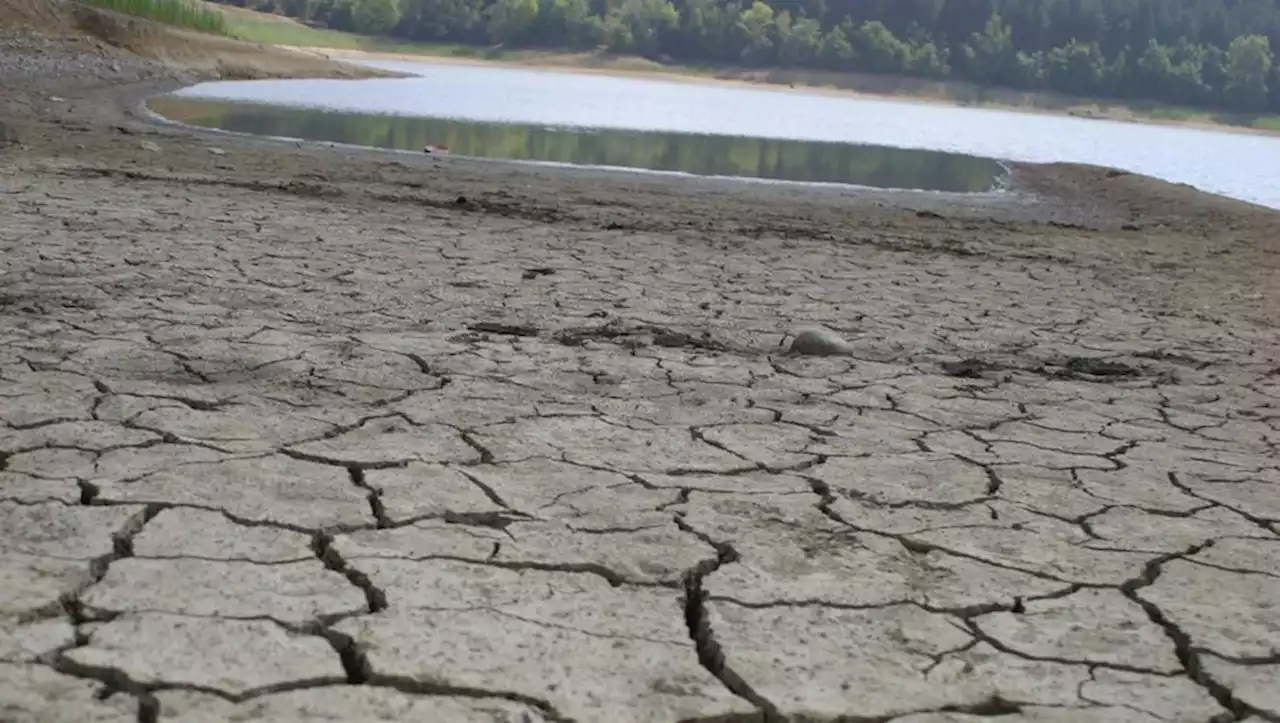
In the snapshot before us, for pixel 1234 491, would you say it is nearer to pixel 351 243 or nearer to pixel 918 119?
pixel 351 243

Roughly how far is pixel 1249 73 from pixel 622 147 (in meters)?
41.8

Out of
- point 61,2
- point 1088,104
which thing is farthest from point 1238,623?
point 1088,104

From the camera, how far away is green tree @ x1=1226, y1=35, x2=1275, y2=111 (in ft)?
159

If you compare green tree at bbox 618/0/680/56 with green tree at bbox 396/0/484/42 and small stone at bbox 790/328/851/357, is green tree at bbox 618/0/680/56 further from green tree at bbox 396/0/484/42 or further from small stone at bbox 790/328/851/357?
small stone at bbox 790/328/851/357

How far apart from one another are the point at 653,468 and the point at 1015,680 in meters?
1.05

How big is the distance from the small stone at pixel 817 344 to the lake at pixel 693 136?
29.3ft

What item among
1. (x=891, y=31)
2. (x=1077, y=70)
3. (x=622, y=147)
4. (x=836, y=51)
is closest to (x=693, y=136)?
(x=622, y=147)

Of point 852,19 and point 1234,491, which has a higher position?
point 852,19

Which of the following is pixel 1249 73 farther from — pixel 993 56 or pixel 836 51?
pixel 836 51

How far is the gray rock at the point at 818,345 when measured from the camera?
407 centimetres

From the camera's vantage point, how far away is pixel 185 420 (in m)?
2.78

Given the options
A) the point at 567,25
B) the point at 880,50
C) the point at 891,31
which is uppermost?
the point at 891,31

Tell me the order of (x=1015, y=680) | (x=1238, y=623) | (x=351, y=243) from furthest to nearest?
(x=351, y=243)
(x=1238, y=623)
(x=1015, y=680)

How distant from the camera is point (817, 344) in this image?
4.09 metres
